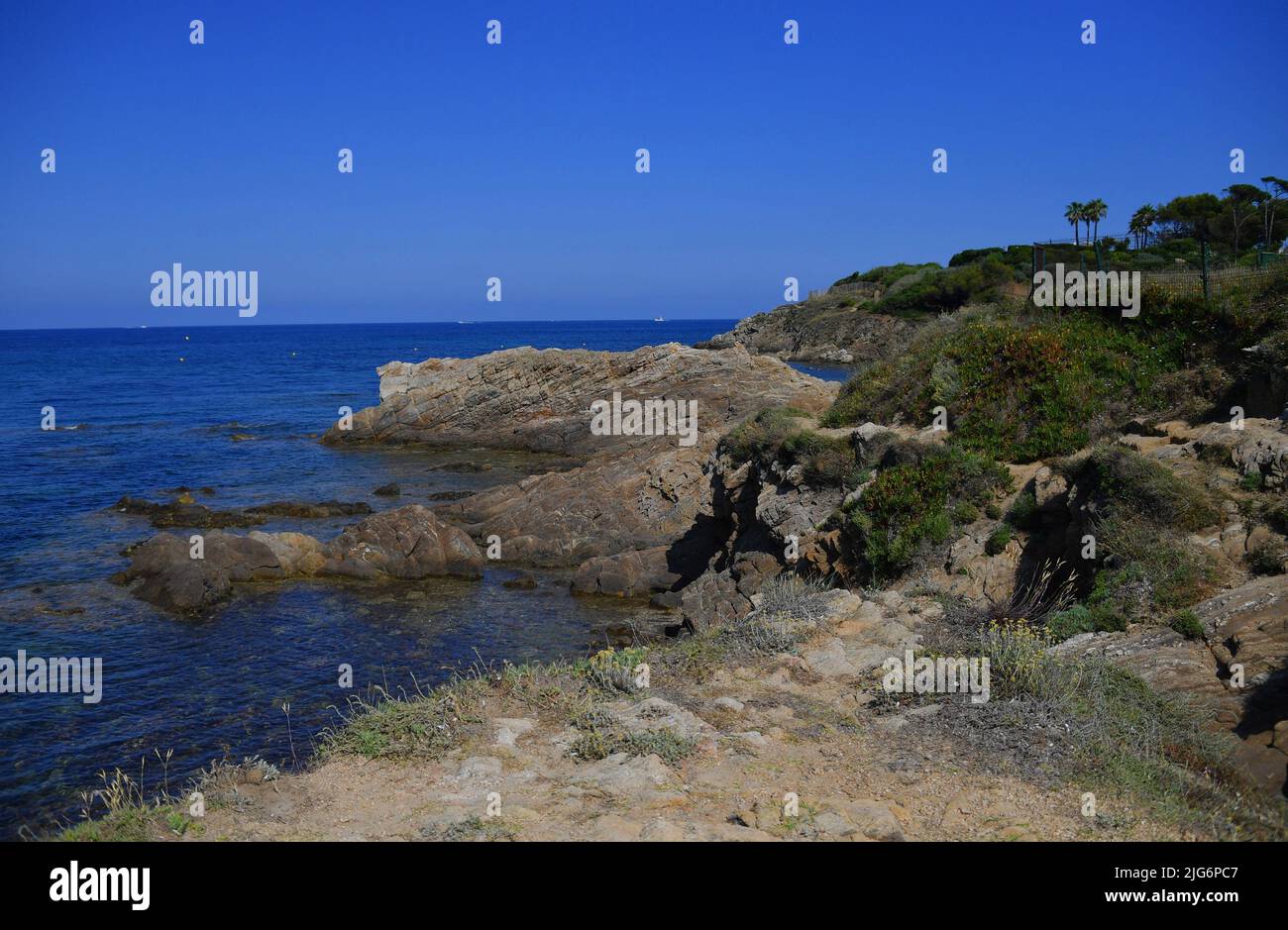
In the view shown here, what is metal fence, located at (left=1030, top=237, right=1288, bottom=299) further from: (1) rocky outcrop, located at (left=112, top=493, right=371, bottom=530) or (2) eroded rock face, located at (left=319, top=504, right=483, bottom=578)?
(1) rocky outcrop, located at (left=112, top=493, right=371, bottom=530)

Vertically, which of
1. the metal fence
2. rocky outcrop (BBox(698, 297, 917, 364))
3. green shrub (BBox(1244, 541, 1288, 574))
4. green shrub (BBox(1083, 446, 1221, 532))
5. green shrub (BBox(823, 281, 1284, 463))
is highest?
rocky outcrop (BBox(698, 297, 917, 364))

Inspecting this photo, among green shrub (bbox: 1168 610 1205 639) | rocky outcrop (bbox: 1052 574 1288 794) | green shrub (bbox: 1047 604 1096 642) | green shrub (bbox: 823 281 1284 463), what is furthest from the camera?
green shrub (bbox: 823 281 1284 463)

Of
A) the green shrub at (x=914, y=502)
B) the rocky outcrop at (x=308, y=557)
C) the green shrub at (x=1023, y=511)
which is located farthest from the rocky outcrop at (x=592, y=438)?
the green shrub at (x=1023, y=511)

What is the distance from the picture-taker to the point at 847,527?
53.9ft

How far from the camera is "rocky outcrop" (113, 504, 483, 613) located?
23.7 meters

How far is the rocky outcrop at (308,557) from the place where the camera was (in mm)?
23672

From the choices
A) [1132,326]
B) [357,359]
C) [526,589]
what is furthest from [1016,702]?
[357,359]

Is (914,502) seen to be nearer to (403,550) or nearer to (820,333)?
(403,550)

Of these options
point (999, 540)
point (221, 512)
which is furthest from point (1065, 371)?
point (221, 512)

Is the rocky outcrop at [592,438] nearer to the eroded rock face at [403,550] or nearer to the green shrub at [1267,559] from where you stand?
the eroded rock face at [403,550]

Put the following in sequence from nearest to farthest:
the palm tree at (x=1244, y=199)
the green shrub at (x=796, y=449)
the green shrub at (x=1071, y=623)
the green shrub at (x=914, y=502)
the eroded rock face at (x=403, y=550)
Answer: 1. the green shrub at (x=1071, y=623)
2. the green shrub at (x=914, y=502)
3. the green shrub at (x=796, y=449)
4. the eroded rock face at (x=403, y=550)
5. the palm tree at (x=1244, y=199)

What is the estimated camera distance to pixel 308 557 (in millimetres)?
25750

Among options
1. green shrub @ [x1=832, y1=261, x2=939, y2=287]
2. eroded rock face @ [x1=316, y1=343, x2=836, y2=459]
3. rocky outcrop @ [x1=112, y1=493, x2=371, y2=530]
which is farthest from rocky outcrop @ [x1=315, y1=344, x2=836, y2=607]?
green shrub @ [x1=832, y1=261, x2=939, y2=287]

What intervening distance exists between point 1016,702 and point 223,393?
8297 centimetres
